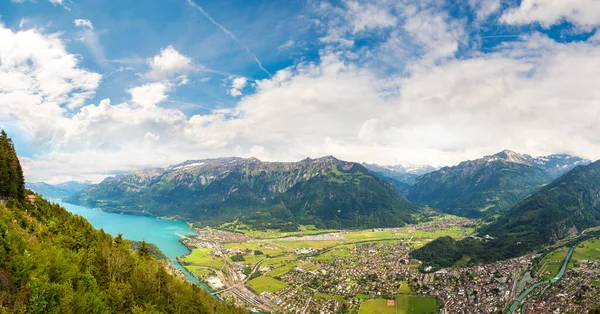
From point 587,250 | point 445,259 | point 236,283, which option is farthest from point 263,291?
point 587,250

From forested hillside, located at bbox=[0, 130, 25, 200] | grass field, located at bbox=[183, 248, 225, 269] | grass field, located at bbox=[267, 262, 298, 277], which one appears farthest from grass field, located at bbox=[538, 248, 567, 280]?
forested hillside, located at bbox=[0, 130, 25, 200]

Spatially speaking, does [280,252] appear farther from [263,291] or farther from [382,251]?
[263,291]

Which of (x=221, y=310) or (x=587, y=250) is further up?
(x=221, y=310)

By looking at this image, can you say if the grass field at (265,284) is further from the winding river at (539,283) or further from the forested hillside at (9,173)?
the forested hillside at (9,173)

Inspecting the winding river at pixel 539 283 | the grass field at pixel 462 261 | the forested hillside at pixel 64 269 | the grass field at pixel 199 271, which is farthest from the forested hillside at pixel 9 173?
the grass field at pixel 462 261

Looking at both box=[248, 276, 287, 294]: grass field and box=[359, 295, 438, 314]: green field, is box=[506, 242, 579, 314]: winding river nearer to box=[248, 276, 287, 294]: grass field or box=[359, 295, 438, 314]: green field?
box=[359, 295, 438, 314]: green field

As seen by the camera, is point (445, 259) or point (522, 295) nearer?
point (522, 295)

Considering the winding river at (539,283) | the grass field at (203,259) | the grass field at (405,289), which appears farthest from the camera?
the grass field at (203,259)
